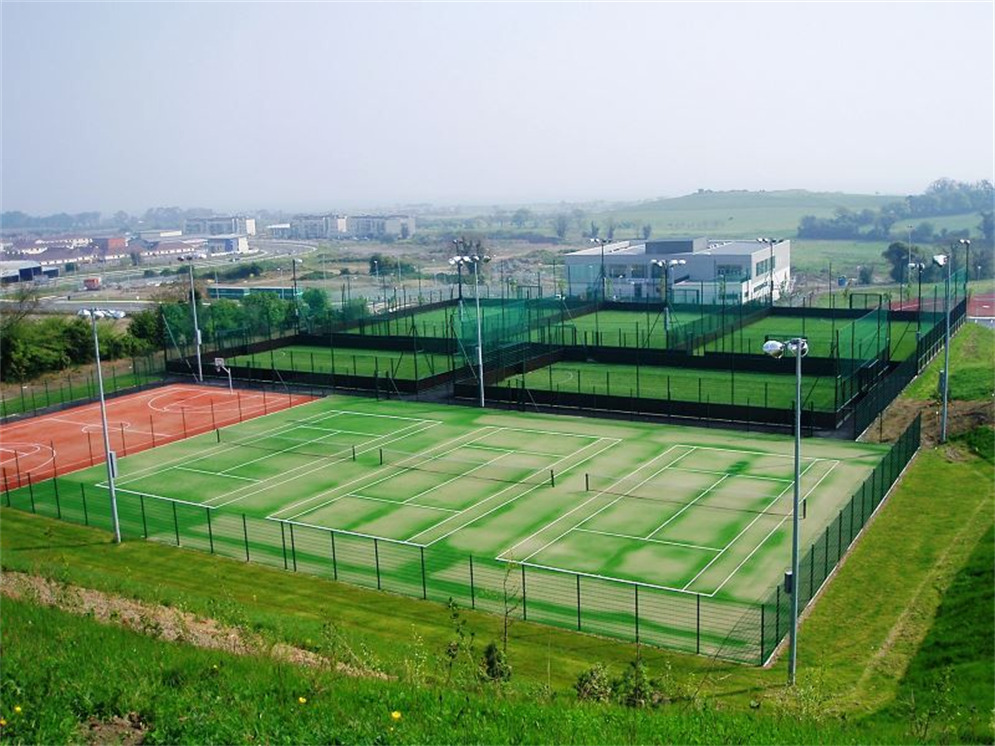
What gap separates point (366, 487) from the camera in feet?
107

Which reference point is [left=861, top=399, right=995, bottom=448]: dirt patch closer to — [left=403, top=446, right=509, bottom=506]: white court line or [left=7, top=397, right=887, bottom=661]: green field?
[left=7, top=397, right=887, bottom=661]: green field

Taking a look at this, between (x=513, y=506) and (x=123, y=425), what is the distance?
21.7 metres

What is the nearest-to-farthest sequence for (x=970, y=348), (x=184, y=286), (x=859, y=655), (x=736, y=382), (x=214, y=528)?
(x=859, y=655) < (x=214, y=528) < (x=736, y=382) < (x=970, y=348) < (x=184, y=286)

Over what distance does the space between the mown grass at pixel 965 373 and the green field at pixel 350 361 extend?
2281cm

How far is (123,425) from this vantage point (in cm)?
4375

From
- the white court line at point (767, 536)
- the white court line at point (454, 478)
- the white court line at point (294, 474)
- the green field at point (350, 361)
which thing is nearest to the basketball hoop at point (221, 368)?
the green field at point (350, 361)

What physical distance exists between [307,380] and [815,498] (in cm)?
2833

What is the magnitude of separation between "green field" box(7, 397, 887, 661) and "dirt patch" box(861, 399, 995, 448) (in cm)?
248

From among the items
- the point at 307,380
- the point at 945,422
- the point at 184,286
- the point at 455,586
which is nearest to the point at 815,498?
the point at 945,422

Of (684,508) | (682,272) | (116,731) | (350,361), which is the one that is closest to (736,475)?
(684,508)

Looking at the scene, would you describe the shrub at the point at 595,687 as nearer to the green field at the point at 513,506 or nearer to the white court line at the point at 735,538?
the green field at the point at 513,506

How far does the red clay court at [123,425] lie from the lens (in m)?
38.2

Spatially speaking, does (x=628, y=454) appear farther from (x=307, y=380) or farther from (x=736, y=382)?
(x=307, y=380)

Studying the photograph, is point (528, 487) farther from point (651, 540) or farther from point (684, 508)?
point (651, 540)
